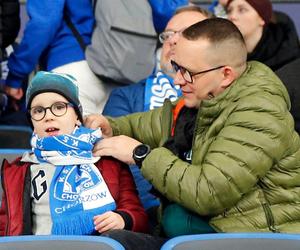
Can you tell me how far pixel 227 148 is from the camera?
2184mm

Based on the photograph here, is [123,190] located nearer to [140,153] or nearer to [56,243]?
[140,153]

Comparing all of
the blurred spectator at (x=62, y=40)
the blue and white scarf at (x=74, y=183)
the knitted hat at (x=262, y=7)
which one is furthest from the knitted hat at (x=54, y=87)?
the knitted hat at (x=262, y=7)

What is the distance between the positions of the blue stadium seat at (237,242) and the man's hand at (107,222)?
372 mm

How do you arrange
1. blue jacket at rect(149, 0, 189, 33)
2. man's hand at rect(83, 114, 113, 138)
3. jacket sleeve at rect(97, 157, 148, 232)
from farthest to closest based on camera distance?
blue jacket at rect(149, 0, 189, 33) < man's hand at rect(83, 114, 113, 138) < jacket sleeve at rect(97, 157, 148, 232)

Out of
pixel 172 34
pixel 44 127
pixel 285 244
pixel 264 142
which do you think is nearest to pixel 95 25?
pixel 172 34

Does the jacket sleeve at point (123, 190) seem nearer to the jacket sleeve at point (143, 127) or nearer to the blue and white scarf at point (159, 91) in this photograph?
the jacket sleeve at point (143, 127)

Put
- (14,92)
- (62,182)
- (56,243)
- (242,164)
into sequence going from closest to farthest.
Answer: (56,243) → (242,164) → (62,182) → (14,92)

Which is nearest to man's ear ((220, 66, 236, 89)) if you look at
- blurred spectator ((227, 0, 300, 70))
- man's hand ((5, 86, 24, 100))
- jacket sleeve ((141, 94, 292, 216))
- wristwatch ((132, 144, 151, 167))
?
jacket sleeve ((141, 94, 292, 216))

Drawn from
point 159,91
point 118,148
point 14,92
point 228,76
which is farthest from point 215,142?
point 14,92

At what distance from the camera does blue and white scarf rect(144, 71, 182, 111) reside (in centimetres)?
329

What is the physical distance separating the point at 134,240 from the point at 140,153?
0.28 metres

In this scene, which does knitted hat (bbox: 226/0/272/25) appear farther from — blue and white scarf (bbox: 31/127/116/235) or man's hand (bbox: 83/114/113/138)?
blue and white scarf (bbox: 31/127/116/235)

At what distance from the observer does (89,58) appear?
3686 mm

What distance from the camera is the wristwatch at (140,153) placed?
2365mm
